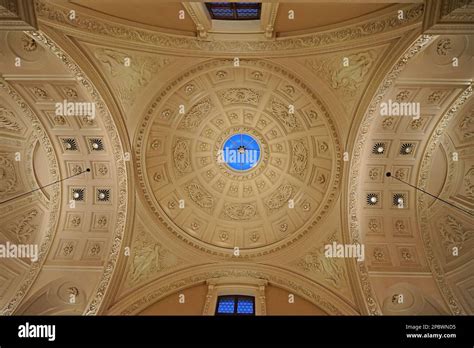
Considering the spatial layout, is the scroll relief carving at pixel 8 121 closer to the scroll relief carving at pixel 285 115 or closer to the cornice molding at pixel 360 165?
the scroll relief carving at pixel 285 115

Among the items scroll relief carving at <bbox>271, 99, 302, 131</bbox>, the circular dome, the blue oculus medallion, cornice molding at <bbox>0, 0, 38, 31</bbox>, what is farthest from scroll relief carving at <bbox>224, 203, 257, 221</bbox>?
cornice molding at <bbox>0, 0, 38, 31</bbox>

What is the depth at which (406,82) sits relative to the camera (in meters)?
12.9

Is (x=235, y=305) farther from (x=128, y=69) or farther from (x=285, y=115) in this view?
(x=128, y=69)

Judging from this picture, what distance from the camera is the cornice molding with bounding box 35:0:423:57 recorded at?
36.7ft

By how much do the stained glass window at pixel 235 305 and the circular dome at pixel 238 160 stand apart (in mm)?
1781

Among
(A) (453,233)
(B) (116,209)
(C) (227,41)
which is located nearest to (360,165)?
(A) (453,233)

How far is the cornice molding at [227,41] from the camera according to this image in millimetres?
11195

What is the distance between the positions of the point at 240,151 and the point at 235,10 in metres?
5.70

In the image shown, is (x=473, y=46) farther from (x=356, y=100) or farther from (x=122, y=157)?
(x=122, y=157)

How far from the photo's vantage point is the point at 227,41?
13.4 metres

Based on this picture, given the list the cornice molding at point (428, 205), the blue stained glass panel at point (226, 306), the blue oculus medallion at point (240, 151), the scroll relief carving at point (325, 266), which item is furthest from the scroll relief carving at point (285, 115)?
the blue stained glass panel at point (226, 306)

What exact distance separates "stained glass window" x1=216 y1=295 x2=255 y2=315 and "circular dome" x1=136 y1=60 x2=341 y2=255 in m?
1.78

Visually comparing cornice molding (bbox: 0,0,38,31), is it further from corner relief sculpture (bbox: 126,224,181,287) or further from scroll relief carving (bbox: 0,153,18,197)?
corner relief sculpture (bbox: 126,224,181,287)
